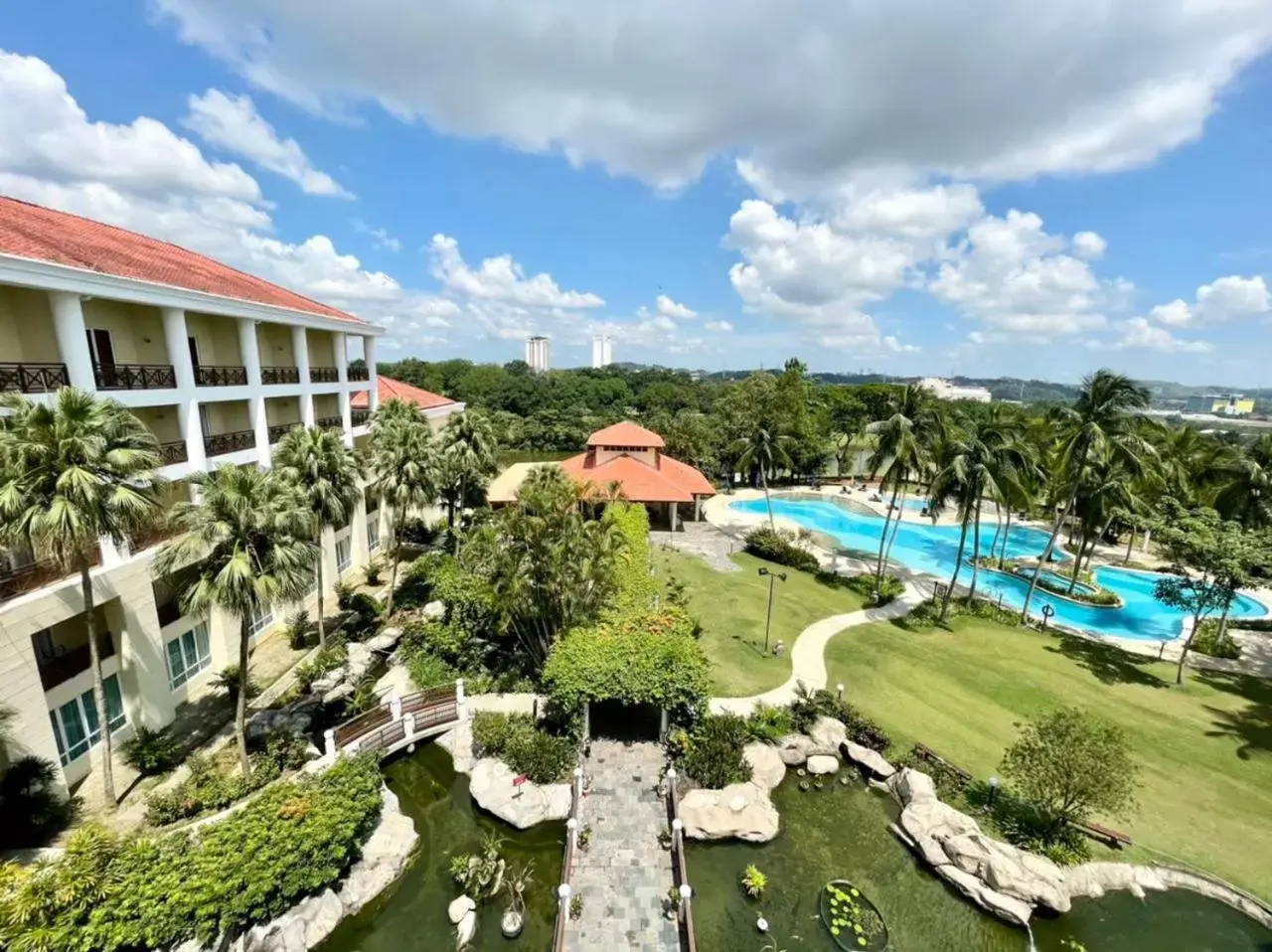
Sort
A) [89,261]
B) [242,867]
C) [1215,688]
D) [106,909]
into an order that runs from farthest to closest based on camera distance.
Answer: [1215,688]
[89,261]
[242,867]
[106,909]

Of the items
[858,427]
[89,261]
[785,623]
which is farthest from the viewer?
[858,427]

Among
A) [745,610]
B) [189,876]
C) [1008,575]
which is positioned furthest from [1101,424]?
[189,876]

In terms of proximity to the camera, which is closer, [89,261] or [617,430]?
[89,261]

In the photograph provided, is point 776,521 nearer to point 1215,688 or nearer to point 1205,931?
point 1215,688

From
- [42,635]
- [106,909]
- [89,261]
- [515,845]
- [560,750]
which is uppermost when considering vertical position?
[89,261]

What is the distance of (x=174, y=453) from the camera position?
19.1 metres

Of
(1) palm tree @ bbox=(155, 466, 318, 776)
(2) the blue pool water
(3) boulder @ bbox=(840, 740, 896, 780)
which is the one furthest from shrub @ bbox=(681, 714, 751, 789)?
(2) the blue pool water

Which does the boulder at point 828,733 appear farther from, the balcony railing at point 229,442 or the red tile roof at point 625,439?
the red tile roof at point 625,439

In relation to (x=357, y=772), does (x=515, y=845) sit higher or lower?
lower

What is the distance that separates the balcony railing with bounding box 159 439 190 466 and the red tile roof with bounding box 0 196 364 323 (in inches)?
216

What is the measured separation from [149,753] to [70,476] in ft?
30.9

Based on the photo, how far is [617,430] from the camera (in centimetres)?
4428

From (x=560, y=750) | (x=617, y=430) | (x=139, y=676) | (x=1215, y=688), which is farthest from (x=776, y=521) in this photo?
(x=139, y=676)

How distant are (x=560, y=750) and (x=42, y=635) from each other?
15756mm
